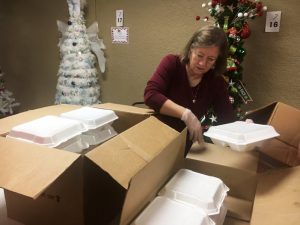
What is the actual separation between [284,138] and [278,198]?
300 millimetres

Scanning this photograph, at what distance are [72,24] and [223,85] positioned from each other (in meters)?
2.02

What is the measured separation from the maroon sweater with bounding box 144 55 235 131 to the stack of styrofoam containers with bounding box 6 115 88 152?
0.63 meters

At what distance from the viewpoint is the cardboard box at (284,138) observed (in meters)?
1.15

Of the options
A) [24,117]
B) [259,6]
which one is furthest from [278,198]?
[259,6]

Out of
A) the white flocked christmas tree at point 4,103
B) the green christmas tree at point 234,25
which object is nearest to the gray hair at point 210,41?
the green christmas tree at point 234,25

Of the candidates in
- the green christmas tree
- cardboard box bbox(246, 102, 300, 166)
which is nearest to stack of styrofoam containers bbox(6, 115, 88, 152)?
cardboard box bbox(246, 102, 300, 166)

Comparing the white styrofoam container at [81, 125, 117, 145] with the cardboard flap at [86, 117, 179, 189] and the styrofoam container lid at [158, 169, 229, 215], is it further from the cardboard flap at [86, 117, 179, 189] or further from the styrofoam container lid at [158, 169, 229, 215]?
the styrofoam container lid at [158, 169, 229, 215]

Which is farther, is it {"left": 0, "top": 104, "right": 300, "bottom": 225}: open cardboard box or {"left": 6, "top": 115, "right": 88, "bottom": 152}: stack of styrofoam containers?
{"left": 6, "top": 115, "right": 88, "bottom": 152}: stack of styrofoam containers

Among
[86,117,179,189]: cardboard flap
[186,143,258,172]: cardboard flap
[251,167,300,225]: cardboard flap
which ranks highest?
[86,117,179,189]: cardboard flap

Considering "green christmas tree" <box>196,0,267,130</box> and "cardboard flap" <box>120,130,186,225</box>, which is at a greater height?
"green christmas tree" <box>196,0,267,130</box>

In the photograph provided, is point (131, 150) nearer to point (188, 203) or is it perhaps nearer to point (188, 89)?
point (188, 203)

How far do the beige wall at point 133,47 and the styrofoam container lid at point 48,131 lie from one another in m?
2.04

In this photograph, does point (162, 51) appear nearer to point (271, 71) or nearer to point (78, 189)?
point (271, 71)

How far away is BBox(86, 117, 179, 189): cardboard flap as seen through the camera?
2.62 ft
